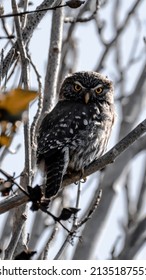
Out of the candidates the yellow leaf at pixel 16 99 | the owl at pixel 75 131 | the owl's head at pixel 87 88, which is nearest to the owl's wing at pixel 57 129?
the owl at pixel 75 131

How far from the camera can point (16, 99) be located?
1838 millimetres

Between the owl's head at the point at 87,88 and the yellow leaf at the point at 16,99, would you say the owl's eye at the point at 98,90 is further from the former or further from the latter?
the yellow leaf at the point at 16,99

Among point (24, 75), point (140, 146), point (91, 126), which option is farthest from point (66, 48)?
point (24, 75)

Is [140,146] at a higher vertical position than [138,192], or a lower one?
higher

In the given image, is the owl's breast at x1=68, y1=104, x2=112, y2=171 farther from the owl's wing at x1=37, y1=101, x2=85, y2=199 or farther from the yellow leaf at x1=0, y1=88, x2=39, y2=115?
the yellow leaf at x1=0, y1=88, x2=39, y2=115

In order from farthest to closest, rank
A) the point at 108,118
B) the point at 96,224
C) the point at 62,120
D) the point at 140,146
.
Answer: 1. the point at 140,146
2. the point at 96,224
3. the point at 108,118
4. the point at 62,120

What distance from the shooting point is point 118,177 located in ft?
22.9

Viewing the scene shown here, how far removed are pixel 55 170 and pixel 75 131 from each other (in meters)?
0.56

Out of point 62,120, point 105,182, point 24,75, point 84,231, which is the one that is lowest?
point 84,231

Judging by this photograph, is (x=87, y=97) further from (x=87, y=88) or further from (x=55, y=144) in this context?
(x=55, y=144)

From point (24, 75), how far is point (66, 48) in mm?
3401

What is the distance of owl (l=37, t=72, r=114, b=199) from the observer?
15.7 feet

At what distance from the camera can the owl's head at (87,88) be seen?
594cm

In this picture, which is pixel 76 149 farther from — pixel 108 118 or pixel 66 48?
pixel 66 48
